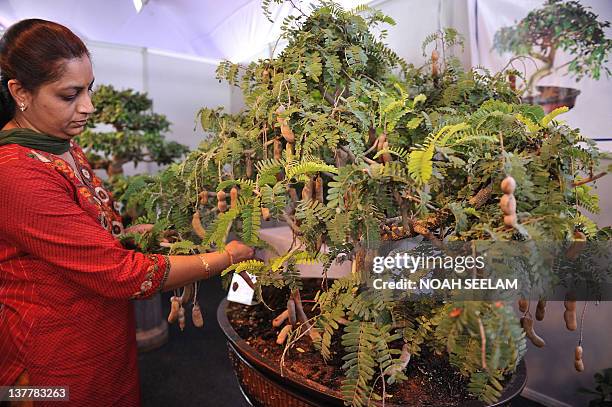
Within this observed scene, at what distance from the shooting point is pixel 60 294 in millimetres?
1062

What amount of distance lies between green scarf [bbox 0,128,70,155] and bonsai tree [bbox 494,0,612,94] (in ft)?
4.82

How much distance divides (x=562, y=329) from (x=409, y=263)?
1398 millimetres

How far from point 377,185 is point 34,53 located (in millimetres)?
835

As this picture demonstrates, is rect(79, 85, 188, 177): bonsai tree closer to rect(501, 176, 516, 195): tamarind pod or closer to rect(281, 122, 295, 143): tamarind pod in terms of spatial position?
rect(281, 122, 295, 143): tamarind pod

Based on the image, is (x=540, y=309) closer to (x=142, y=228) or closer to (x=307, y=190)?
(x=307, y=190)

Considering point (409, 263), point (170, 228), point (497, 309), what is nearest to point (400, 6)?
point (170, 228)

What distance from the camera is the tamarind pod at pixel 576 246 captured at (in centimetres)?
77

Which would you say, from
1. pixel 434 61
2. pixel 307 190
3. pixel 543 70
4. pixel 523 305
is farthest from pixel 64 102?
pixel 543 70

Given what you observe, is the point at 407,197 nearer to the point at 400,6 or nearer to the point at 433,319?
the point at 433,319

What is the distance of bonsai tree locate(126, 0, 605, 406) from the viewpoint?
76 centimetres

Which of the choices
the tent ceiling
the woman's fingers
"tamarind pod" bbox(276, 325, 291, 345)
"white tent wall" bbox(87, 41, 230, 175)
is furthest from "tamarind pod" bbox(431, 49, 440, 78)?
"white tent wall" bbox(87, 41, 230, 175)

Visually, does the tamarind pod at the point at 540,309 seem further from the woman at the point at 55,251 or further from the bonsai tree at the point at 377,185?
the woman at the point at 55,251

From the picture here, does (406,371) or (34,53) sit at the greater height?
(34,53)

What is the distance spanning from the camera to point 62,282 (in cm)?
106
